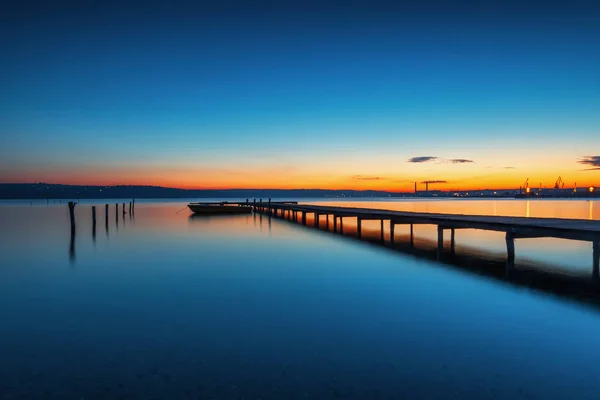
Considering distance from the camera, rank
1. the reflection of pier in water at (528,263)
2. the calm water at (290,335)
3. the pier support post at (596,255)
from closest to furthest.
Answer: the calm water at (290,335) → the reflection of pier in water at (528,263) → the pier support post at (596,255)

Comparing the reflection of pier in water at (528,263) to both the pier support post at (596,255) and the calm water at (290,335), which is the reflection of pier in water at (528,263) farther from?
the calm water at (290,335)

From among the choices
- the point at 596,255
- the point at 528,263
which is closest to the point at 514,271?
the point at 596,255

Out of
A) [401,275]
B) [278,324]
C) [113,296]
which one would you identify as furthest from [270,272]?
[278,324]

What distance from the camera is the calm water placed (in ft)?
19.6

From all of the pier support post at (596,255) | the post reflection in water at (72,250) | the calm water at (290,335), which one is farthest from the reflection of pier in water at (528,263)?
the post reflection in water at (72,250)

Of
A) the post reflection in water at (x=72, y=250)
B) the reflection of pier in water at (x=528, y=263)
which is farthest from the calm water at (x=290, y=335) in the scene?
the post reflection in water at (x=72, y=250)

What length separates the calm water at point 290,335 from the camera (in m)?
5.97

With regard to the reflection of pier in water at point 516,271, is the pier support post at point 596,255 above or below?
above

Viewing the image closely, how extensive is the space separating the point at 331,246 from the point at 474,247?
24.5ft

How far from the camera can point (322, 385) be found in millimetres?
5902

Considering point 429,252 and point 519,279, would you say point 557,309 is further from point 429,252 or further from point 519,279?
point 429,252

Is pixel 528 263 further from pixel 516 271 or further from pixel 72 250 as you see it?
pixel 72 250

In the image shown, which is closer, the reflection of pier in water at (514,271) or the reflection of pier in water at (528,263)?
the reflection of pier in water at (514,271)

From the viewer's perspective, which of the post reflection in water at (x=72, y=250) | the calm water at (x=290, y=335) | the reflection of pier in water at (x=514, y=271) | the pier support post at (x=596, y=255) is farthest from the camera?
the post reflection in water at (x=72, y=250)
